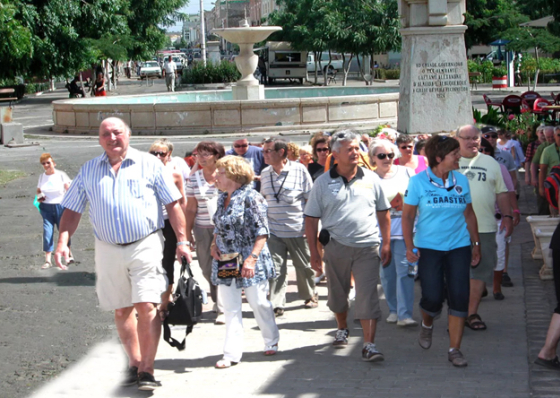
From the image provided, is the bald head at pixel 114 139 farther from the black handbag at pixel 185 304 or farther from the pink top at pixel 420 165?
the pink top at pixel 420 165

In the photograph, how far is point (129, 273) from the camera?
18.2 feet

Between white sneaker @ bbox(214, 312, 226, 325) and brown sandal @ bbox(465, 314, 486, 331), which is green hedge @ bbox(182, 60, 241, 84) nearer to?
white sneaker @ bbox(214, 312, 226, 325)

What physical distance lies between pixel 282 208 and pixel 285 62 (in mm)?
48548

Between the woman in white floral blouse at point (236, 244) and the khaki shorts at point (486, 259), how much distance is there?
1851 mm

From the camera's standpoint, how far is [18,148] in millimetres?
23047

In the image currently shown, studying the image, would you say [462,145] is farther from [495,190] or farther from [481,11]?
[481,11]

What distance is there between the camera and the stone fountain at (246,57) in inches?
1066

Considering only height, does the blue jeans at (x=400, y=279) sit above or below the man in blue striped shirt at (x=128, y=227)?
below

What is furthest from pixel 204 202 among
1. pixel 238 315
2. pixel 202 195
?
pixel 238 315

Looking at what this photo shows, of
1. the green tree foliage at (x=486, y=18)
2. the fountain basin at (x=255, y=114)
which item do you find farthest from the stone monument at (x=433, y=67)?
the green tree foliage at (x=486, y=18)

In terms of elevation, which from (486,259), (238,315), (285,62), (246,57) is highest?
(285,62)

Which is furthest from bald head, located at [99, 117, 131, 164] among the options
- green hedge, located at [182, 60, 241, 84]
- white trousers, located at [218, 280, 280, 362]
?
green hedge, located at [182, 60, 241, 84]

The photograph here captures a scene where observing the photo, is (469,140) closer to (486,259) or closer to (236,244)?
(486,259)

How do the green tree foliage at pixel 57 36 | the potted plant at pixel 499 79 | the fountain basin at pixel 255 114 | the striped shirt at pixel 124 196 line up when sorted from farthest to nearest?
the potted plant at pixel 499 79 → the fountain basin at pixel 255 114 → the green tree foliage at pixel 57 36 → the striped shirt at pixel 124 196
